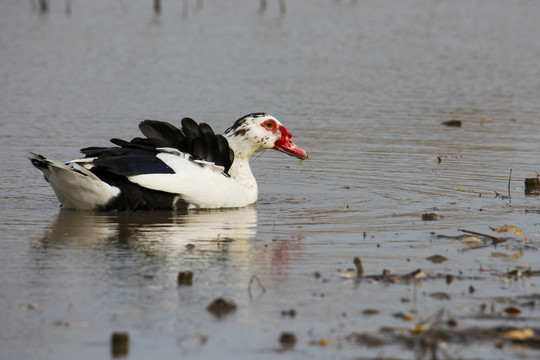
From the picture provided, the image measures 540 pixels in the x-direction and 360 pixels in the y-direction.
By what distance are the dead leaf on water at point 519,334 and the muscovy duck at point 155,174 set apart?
4808mm

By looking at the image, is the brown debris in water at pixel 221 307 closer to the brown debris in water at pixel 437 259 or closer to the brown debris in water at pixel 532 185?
the brown debris in water at pixel 437 259

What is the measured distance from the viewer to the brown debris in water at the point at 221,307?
6.39 m

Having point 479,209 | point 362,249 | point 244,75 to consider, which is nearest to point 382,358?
point 362,249

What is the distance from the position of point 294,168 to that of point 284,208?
273 centimetres

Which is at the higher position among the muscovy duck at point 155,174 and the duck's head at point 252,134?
the duck's head at point 252,134

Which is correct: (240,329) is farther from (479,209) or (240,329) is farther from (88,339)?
(479,209)

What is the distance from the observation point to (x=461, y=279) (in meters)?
7.38

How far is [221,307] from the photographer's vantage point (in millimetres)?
6430

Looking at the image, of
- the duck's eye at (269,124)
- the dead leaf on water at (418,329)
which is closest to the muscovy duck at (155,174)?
the duck's eye at (269,124)

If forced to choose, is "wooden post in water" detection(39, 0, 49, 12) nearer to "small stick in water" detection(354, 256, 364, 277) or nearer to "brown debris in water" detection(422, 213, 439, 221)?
"brown debris in water" detection(422, 213, 439, 221)

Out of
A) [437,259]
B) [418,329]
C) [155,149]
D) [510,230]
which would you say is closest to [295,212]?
[155,149]

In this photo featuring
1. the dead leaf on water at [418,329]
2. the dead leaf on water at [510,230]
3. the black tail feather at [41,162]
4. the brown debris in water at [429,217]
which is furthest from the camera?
the brown debris in water at [429,217]

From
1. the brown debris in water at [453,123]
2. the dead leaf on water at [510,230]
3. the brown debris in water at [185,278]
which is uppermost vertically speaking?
the brown debris in water at [453,123]

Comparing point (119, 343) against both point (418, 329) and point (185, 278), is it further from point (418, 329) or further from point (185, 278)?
point (418, 329)
